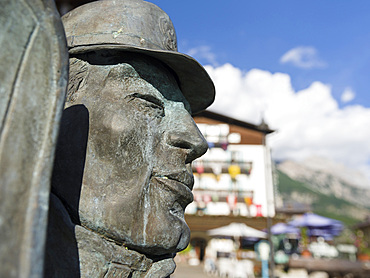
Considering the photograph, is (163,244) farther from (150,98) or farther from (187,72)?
(187,72)

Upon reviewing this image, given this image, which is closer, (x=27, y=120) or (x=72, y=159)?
(x=27, y=120)

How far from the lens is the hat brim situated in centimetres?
160

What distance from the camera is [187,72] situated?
1.88 metres

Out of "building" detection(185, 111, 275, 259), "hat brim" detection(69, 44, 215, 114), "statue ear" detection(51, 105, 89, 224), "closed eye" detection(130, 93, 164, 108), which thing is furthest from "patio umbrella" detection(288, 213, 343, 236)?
"statue ear" detection(51, 105, 89, 224)

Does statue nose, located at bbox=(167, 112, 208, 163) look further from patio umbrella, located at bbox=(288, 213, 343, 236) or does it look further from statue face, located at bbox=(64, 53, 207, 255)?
patio umbrella, located at bbox=(288, 213, 343, 236)

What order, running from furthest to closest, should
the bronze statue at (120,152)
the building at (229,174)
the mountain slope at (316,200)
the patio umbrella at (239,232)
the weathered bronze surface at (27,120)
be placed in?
the mountain slope at (316,200)
the building at (229,174)
the patio umbrella at (239,232)
the bronze statue at (120,152)
the weathered bronze surface at (27,120)

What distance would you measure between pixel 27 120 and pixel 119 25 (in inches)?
35.5

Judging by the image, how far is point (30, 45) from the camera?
96 cm

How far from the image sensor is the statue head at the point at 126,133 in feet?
4.93

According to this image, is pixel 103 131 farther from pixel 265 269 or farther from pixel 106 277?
pixel 265 269

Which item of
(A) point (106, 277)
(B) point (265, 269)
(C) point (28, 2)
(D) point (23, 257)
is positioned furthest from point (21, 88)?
(B) point (265, 269)

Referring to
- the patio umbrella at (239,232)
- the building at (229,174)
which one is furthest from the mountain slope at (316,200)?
the patio umbrella at (239,232)

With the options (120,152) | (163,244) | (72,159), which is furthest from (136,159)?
(163,244)

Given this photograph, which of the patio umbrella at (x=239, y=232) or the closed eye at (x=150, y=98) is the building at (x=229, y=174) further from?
the closed eye at (x=150, y=98)
